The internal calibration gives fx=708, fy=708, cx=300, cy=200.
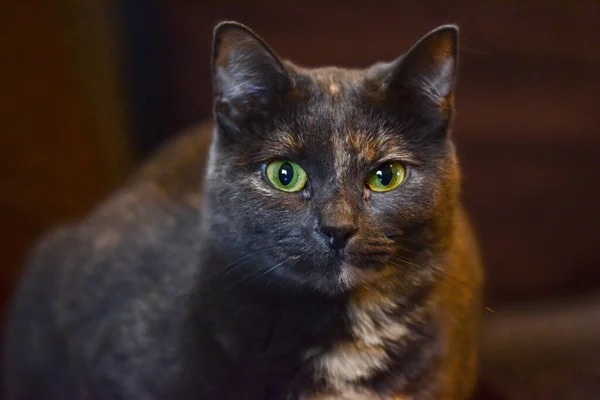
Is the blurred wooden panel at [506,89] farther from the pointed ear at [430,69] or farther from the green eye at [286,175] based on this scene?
the green eye at [286,175]

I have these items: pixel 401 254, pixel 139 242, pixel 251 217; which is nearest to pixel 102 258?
pixel 139 242

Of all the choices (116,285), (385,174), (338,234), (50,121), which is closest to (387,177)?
(385,174)

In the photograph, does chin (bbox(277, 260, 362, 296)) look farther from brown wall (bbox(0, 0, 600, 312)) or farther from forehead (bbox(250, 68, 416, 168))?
brown wall (bbox(0, 0, 600, 312))

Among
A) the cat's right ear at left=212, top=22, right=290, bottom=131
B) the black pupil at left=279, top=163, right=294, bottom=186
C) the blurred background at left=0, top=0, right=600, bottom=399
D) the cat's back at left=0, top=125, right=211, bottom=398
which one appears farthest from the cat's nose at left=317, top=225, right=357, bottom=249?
the blurred background at left=0, top=0, right=600, bottom=399

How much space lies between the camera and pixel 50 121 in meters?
1.88

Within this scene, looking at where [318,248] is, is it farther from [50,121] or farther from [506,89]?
[50,121]

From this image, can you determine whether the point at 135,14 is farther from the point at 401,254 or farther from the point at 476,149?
the point at 401,254

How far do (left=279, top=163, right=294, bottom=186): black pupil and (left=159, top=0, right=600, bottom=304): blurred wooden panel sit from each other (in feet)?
2.86

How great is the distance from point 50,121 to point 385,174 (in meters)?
1.20

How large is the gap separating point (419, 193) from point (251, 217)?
0.77 feet

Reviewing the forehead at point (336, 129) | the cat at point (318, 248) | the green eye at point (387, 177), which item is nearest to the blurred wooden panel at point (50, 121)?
the cat at point (318, 248)

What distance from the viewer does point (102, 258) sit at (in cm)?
133

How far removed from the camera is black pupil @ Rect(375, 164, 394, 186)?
3.20 feet

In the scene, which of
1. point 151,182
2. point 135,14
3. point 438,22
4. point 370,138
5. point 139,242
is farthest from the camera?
point 135,14
